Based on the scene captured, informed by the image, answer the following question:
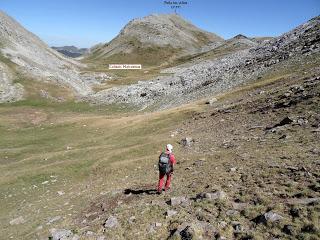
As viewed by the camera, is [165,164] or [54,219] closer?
[165,164]

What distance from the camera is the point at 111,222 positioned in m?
19.5

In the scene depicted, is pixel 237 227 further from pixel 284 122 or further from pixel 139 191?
pixel 284 122

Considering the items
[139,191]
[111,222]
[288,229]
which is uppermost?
[288,229]

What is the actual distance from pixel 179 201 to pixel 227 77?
49.1m

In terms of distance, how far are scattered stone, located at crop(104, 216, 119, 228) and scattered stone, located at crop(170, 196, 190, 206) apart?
2.84 metres

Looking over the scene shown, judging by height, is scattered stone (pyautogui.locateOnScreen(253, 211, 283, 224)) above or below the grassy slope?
above

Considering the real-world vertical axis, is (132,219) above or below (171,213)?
below

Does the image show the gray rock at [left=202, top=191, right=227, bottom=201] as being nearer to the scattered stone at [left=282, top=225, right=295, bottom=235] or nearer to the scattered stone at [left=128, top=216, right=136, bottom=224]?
the scattered stone at [left=128, top=216, right=136, bottom=224]

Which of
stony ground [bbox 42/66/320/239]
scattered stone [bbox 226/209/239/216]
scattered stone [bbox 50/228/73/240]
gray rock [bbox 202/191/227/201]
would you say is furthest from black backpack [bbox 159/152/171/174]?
scattered stone [bbox 50/228/73/240]

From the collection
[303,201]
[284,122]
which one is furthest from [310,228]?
[284,122]

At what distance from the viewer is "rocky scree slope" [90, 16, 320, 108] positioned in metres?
61.7

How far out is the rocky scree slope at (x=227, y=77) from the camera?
61.7 metres

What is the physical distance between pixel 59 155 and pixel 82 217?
65.0ft

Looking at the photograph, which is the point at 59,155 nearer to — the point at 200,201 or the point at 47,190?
the point at 47,190
